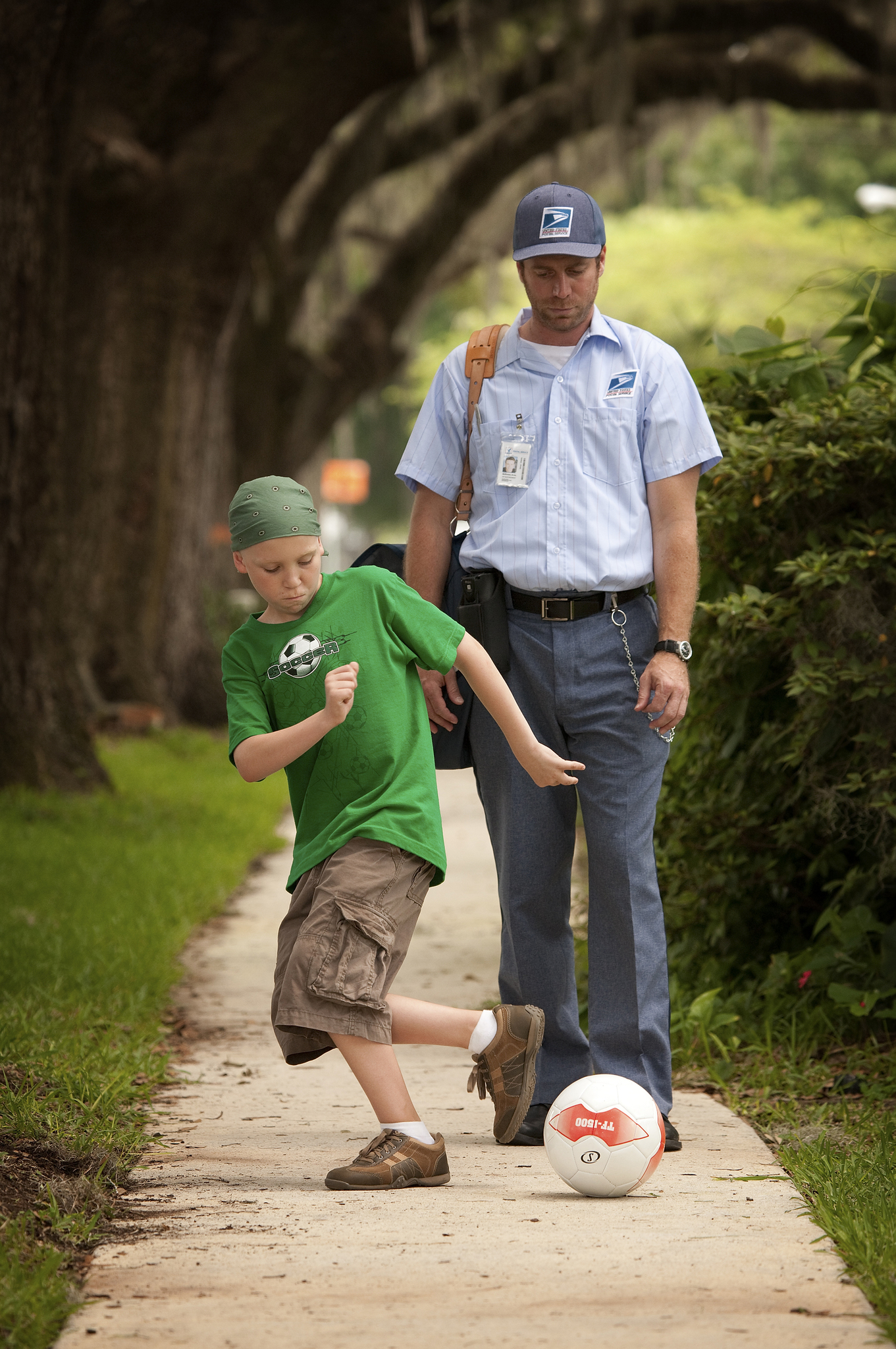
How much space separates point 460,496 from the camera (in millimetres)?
3912

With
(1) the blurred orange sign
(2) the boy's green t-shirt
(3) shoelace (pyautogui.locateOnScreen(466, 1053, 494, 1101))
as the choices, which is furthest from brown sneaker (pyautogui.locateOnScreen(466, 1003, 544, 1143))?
(1) the blurred orange sign

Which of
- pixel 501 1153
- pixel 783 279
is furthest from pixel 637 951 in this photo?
pixel 783 279

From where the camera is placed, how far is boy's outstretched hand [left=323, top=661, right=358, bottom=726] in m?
3.19

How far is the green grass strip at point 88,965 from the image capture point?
294 centimetres

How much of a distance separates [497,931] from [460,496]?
10.5ft

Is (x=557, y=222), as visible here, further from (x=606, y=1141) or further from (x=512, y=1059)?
(x=606, y=1141)

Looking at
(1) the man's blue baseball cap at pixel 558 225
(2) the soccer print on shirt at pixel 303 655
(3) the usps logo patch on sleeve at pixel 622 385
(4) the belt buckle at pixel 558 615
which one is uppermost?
(1) the man's blue baseball cap at pixel 558 225

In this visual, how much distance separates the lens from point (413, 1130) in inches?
133

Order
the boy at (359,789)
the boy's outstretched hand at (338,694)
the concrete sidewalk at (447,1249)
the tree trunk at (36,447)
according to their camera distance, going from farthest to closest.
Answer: the tree trunk at (36,447), the boy at (359,789), the boy's outstretched hand at (338,694), the concrete sidewalk at (447,1249)

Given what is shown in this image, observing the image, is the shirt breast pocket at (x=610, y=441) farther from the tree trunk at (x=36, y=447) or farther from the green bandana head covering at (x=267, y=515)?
the tree trunk at (x=36, y=447)

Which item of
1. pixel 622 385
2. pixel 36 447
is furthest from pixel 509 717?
pixel 36 447

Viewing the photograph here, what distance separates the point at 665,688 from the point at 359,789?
2.41 ft

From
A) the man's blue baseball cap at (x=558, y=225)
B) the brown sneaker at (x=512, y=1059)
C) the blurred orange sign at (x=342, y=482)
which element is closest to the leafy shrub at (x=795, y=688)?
the man's blue baseball cap at (x=558, y=225)

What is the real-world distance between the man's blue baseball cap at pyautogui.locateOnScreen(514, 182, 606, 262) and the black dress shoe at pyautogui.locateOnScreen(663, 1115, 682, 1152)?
2.00m
